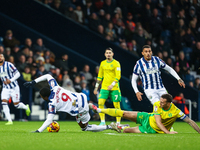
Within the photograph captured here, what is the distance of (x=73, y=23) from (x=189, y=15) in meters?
7.53

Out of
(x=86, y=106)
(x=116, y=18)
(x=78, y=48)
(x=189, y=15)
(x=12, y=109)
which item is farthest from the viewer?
(x=189, y=15)

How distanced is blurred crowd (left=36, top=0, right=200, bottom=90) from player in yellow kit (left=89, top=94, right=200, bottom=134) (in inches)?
325

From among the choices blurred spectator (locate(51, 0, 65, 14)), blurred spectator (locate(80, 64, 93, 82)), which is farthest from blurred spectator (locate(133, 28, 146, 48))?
blurred spectator (locate(51, 0, 65, 14))

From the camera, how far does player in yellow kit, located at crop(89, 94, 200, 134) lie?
6879 mm

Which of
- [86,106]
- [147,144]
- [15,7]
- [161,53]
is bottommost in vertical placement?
[147,144]

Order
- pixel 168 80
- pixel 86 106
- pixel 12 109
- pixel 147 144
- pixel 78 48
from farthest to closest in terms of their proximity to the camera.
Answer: pixel 78 48 < pixel 168 80 < pixel 12 109 < pixel 86 106 < pixel 147 144

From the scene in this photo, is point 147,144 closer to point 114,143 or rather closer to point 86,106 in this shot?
point 114,143

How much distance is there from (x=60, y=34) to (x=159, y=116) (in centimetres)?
891

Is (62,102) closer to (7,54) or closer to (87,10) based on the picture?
(7,54)

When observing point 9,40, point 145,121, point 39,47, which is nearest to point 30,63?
point 39,47

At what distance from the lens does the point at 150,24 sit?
18.1 metres

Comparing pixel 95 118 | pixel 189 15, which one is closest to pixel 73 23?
pixel 95 118

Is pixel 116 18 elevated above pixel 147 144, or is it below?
above

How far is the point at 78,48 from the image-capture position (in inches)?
598
